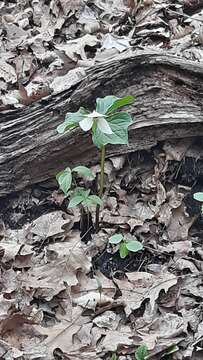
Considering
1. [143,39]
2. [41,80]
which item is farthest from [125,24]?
[41,80]

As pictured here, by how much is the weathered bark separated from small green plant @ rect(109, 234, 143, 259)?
62 cm

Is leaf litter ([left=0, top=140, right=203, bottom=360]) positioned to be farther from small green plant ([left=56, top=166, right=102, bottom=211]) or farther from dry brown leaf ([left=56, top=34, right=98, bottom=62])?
dry brown leaf ([left=56, top=34, right=98, bottom=62])

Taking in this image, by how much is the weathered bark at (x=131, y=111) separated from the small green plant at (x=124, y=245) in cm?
62

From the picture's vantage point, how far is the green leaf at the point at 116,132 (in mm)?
2732

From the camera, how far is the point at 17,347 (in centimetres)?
258

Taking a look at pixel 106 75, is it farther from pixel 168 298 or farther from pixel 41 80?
pixel 168 298

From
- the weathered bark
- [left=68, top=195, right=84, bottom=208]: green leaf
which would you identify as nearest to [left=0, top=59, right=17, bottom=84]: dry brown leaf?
the weathered bark

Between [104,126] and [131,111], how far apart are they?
1.83 feet

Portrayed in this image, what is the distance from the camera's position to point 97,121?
107 inches

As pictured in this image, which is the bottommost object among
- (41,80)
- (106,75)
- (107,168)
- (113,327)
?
(113,327)

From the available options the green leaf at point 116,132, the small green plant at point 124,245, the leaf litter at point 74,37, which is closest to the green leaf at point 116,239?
the small green plant at point 124,245

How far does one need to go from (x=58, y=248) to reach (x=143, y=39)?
1.77 meters

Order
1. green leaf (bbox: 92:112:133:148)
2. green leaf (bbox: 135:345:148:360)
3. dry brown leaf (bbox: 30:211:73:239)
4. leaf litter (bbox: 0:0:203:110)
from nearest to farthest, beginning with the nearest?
green leaf (bbox: 135:345:148:360) → green leaf (bbox: 92:112:133:148) → dry brown leaf (bbox: 30:211:73:239) → leaf litter (bbox: 0:0:203:110)

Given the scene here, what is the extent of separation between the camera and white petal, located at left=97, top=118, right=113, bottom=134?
2686 mm
